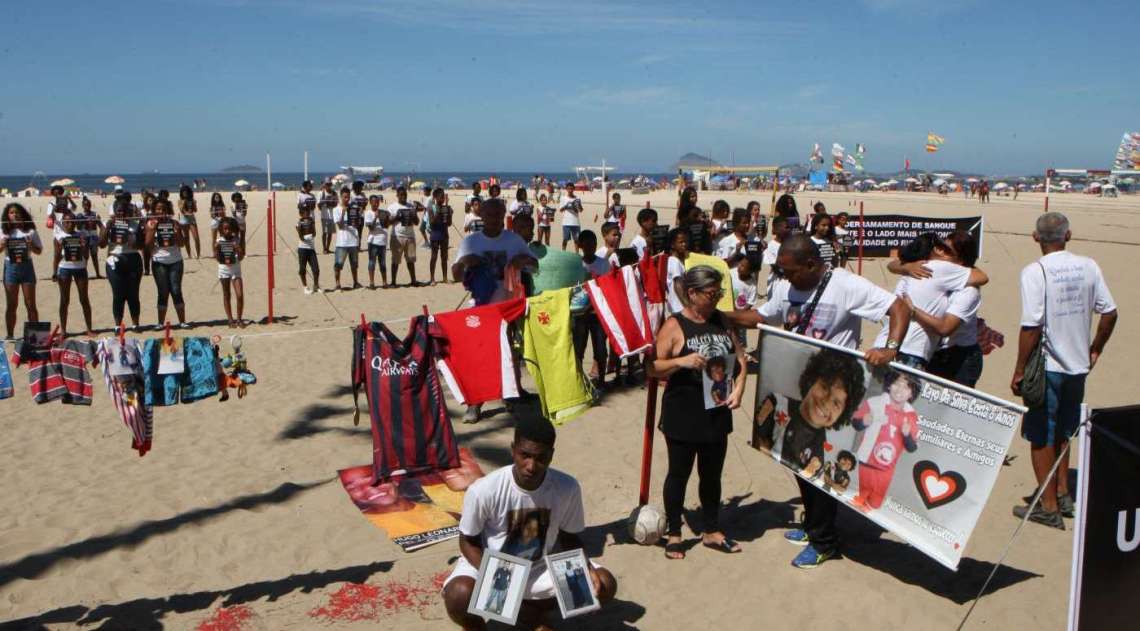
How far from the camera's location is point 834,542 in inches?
207

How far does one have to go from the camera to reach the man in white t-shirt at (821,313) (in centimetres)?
485

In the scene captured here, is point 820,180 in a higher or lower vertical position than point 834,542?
higher

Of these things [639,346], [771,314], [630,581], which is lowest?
[630,581]

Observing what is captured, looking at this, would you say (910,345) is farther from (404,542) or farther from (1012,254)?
(1012,254)

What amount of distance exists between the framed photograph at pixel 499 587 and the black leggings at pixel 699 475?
1483 millimetres

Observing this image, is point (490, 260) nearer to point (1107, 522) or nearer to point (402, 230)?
point (1107, 522)

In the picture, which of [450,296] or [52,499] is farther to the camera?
[450,296]

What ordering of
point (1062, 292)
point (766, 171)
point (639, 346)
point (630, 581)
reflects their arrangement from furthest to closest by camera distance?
point (766, 171), point (639, 346), point (1062, 292), point (630, 581)

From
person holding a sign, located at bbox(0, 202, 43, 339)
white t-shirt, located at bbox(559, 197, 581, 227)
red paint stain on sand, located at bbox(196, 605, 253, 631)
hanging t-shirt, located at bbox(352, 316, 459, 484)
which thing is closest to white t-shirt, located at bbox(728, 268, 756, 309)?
hanging t-shirt, located at bbox(352, 316, 459, 484)

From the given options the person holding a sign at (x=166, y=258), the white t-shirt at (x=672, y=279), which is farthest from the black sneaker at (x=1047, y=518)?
the person holding a sign at (x=166, y=258)

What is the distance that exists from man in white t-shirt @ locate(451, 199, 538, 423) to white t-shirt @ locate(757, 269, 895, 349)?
2556 millimetres

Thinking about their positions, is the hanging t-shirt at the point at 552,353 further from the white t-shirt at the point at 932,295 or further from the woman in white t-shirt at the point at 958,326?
the woman in white t-shirt at the point at 958,326

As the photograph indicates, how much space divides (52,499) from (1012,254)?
21.9m

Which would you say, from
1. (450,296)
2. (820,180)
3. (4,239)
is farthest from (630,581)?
(820,180)
